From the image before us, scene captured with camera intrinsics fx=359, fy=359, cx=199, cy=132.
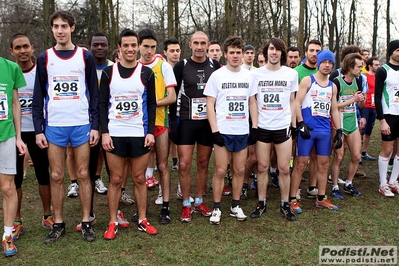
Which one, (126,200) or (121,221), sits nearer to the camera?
(121,221)

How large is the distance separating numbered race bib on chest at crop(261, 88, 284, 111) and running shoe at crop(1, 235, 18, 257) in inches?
129

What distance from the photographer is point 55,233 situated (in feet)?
13.3

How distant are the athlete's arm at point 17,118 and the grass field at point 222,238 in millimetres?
1087

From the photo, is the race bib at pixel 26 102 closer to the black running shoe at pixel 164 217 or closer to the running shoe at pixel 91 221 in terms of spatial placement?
the running shoe at pixel 91 221

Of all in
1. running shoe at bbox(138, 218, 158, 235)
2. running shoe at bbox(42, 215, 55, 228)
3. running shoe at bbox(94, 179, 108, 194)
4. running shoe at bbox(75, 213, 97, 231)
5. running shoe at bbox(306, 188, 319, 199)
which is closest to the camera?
running shoe at bbox(138, 218, 158, 235)

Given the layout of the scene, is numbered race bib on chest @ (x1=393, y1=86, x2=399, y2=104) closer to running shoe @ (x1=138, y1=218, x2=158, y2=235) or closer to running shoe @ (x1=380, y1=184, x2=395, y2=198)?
running shoe @ (x1=380, y1=184, x2=395, y2=198)

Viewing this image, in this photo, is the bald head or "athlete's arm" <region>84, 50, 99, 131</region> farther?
the bald head

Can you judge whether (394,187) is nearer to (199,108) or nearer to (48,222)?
(199,108)

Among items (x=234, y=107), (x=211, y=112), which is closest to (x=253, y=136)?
(x=234, y=107)

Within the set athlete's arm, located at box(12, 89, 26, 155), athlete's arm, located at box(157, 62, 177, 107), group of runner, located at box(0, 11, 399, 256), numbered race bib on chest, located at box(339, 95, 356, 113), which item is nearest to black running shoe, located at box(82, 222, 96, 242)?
group of runner, located at box(0, 11, 399, 256)

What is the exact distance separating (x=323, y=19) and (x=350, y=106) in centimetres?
2701

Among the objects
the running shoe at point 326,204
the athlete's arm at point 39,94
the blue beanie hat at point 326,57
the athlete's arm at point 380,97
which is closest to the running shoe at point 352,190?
Result: the running shoe at point 326,204

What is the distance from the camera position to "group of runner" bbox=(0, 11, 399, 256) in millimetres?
3900

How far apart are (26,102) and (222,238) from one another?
2.82 m
